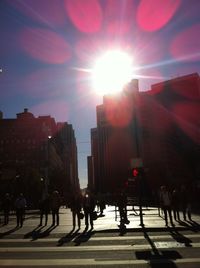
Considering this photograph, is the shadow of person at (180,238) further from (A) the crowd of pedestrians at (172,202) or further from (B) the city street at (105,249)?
(A) the crowd of pedestrians at (172,202)

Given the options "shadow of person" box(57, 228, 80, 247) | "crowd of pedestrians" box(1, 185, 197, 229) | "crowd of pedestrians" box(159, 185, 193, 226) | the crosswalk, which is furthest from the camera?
"crowd of pedestrians" box(1, 185, 197, 229)

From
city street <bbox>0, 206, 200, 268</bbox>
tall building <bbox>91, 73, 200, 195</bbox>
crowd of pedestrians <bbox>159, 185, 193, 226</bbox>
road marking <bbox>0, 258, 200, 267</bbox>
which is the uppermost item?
tall building <bbox>91, 73, 200, 195</bbox>

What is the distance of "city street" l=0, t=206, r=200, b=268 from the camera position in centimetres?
1101

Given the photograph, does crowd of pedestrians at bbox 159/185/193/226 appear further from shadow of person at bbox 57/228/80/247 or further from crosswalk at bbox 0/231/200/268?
shadow of person at bbox 57/228/80/247

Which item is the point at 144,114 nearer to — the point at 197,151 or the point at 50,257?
the point at 197,151

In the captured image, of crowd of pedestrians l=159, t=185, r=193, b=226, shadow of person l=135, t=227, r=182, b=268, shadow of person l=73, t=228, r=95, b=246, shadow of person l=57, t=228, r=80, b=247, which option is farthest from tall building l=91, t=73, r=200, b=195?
shadow of person l=135, t=227, r=182, b=268

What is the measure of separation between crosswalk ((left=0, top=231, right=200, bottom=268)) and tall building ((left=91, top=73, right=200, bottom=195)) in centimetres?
6739

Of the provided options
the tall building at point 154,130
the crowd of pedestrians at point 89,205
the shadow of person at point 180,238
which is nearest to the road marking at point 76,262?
the shadow of person at point 180,238

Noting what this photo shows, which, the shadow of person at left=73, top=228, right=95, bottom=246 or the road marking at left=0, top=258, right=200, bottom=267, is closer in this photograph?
the road marking at left=0, top=258, right=200, bottom=267

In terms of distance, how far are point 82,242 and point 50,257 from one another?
143 inches

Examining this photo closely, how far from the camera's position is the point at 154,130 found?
11488 centimetres

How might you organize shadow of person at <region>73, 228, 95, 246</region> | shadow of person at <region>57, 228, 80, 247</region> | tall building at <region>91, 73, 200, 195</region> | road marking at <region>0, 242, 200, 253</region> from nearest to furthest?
road marking at <region>0, 242, 200, 253</region> < shadow of person at <region>57, 228, 80, 247</region> < shadow of person at <region>73, 228, 95, 246</region> < tall building at <region>91, 73, 200, 195</region>

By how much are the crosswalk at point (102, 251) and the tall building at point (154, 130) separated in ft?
221

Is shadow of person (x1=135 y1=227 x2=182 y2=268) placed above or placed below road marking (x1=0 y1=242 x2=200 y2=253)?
below
